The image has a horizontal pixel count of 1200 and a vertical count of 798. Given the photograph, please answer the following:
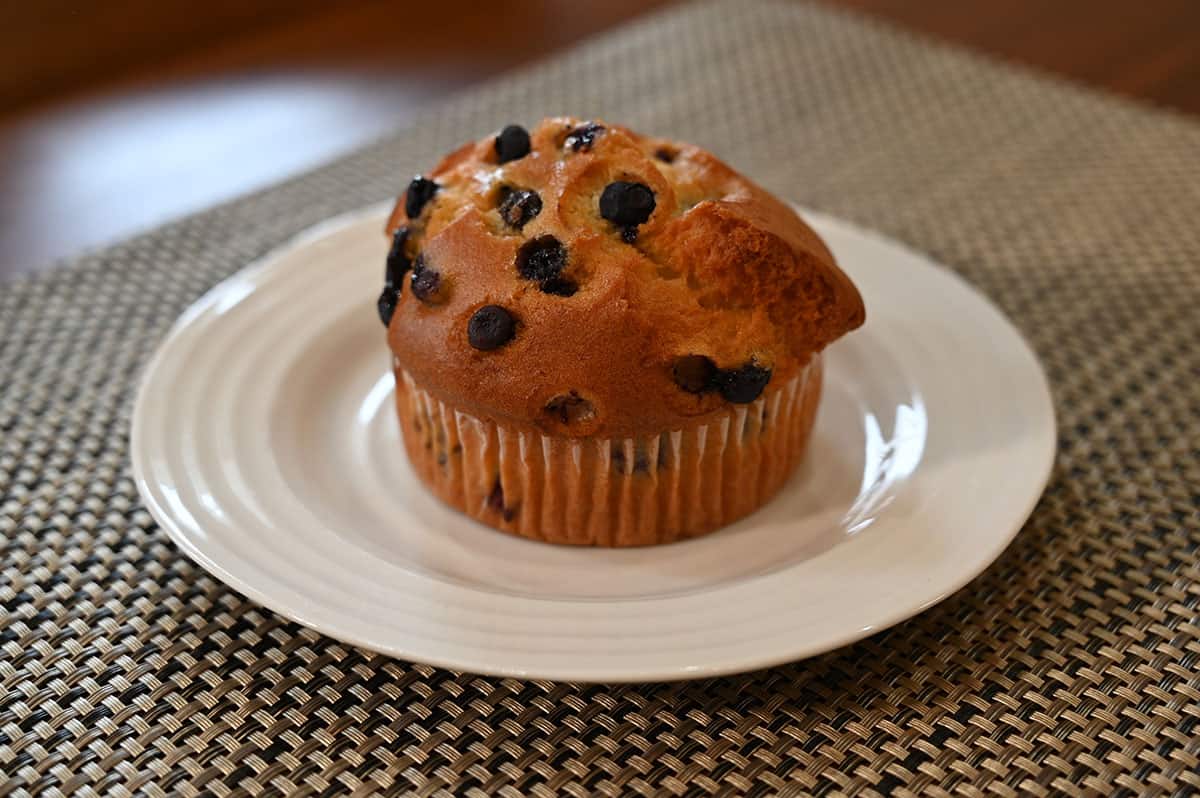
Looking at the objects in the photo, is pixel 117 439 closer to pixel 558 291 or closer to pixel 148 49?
pixel 558 291

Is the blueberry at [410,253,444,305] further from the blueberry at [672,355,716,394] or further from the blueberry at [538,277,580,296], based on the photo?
the blueberry at [672,355,716,394]

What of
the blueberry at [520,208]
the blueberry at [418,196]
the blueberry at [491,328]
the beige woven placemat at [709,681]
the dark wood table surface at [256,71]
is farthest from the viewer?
the dark wood table surface at [256,71]

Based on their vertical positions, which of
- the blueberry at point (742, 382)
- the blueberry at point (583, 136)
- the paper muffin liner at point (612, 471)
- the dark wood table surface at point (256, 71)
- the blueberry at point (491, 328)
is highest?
the blueberry at point (583, 136)

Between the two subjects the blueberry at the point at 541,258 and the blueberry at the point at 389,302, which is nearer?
the blueberry at the point at 541,258

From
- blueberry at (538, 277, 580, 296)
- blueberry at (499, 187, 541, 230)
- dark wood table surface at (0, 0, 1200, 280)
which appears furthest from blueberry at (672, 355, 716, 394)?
dark wood table surface at (0, 0, 1200, 280)

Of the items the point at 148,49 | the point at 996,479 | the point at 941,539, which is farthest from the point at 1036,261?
the point at 148,49

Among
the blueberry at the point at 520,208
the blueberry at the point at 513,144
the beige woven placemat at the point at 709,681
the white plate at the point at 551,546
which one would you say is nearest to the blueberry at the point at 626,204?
the blueberry at the point at 520,208

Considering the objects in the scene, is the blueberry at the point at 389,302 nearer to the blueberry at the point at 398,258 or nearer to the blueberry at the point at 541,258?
the blueberry at the point at 398,258

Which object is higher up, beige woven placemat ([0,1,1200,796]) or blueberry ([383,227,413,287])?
blueberry ([383,227,413,287])
